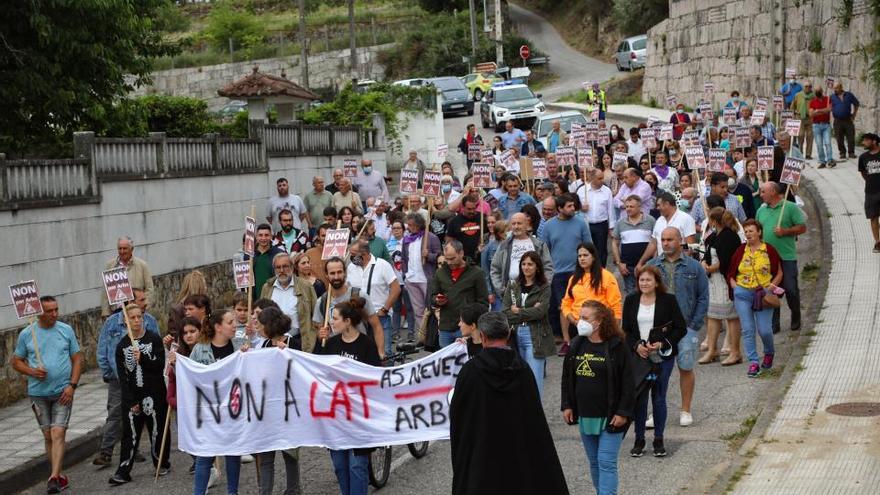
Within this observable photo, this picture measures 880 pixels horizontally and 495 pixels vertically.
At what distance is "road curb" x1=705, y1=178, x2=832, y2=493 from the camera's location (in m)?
10.5

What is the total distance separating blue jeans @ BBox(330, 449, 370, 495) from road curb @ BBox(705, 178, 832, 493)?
2.58 metres

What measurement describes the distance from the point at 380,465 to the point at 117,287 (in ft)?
10.1

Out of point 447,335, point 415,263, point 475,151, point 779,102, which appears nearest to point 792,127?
point 779,102

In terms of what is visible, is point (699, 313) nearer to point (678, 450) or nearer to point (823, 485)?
point (678, 450)

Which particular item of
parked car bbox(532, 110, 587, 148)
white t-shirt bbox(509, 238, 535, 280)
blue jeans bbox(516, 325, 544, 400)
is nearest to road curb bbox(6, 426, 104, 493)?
blue jeans bbox(516, 325, 544, 400)

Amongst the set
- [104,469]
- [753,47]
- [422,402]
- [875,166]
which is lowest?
[104,469]

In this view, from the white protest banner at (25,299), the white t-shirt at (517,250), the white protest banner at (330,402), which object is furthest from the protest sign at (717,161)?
the white protest banner at (25,299)

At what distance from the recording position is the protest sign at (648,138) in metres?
24.9

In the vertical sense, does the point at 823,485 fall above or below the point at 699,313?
below

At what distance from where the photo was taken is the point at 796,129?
956 inches

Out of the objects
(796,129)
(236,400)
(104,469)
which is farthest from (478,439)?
(796,129)

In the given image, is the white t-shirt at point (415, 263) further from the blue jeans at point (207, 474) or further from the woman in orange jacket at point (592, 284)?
the blue jeans at point (207, 474)

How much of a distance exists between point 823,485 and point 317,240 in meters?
8.57

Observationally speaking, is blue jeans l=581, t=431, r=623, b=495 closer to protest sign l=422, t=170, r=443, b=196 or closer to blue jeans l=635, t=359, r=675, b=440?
blue jeans l=635, t=359, r=675, b=440
